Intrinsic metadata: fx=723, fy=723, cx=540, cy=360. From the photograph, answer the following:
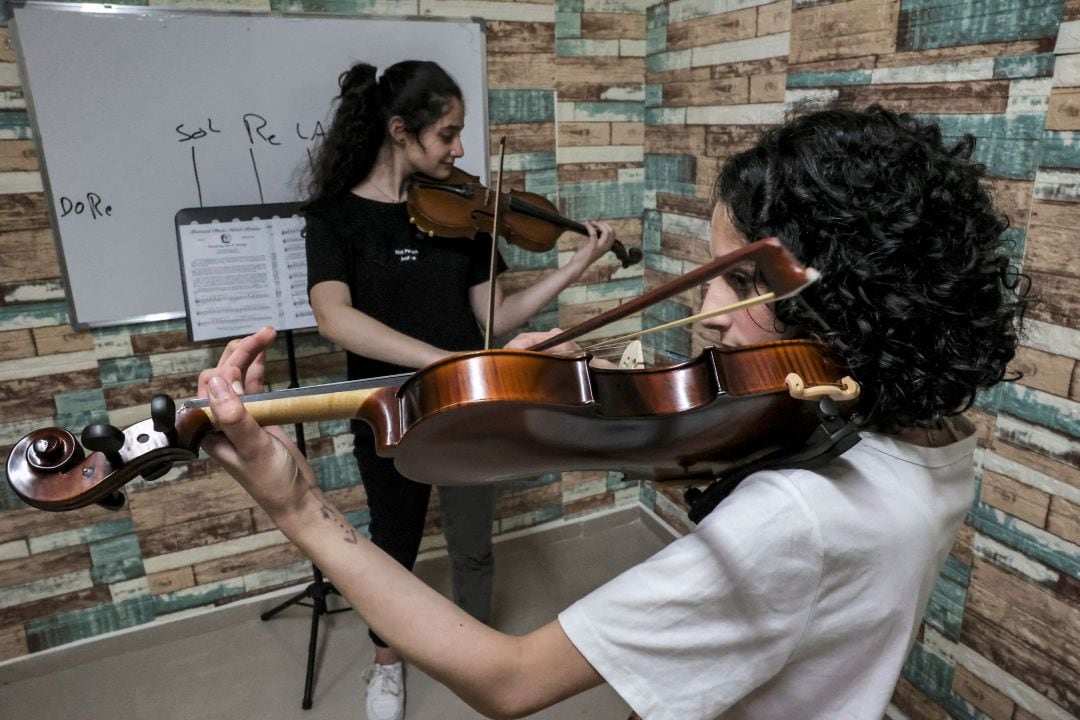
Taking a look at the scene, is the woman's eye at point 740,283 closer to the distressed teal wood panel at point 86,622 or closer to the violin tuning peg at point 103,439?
the violin tuning peg at point 103,439

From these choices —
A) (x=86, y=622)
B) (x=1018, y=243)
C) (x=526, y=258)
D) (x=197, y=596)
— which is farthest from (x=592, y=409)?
(x=86, y=622)

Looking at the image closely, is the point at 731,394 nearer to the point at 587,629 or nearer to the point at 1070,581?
the point at 587,629

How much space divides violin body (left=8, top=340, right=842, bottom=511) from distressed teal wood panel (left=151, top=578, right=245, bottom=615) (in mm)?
1728

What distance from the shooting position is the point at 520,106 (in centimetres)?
235

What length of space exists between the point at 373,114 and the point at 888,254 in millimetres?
1467

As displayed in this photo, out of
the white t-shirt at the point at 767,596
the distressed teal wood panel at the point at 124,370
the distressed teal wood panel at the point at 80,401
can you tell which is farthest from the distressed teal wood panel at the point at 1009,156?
the distressed teal wood panel at the point at 80,401

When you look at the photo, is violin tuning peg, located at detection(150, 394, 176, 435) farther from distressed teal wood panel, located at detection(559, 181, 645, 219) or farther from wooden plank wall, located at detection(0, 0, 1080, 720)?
distressed teal wood panel, located at detection(559, 181, 645, 219)

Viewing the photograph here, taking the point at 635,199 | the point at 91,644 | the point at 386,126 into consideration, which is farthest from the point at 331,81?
the point at 91,644

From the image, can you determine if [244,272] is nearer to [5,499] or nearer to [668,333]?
[5,499]

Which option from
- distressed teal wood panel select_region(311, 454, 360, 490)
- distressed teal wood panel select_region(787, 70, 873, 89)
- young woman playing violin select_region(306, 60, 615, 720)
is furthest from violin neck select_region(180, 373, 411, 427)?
distressed teal wood panel select_region(311, 454, 360, 490)

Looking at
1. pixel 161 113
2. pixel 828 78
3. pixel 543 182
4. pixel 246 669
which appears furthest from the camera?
pixel 543 182

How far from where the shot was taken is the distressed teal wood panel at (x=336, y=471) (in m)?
2.36

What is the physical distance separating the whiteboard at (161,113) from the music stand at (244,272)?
120mm

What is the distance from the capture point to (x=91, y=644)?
7.27 ft
